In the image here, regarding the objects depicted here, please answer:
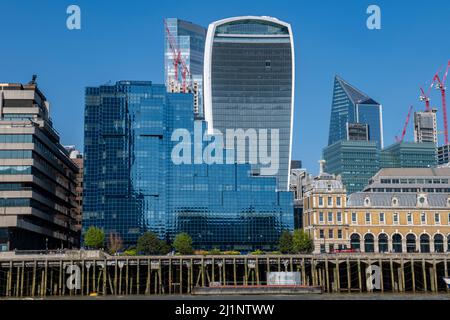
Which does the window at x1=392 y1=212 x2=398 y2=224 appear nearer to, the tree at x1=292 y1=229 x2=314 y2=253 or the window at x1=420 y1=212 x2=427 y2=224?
the window at x1=420 y1=212 x2=427 y2=224

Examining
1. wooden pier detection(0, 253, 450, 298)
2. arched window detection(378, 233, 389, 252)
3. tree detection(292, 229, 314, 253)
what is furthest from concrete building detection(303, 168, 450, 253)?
wooden pier detection(0, 253, 450, 298)

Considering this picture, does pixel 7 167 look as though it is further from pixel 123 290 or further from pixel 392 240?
pixel 392 240

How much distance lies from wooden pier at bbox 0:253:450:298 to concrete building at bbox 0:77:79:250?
660 inches

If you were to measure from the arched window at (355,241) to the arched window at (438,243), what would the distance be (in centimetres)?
2065

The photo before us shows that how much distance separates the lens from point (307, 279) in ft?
429

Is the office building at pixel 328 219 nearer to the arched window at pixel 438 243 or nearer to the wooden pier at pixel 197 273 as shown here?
the arched window at pixel 438 243

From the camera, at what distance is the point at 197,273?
13062cm

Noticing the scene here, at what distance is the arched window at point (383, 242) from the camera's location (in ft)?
572

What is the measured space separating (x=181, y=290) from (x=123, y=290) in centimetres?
1146

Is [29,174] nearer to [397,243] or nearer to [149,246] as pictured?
[149,246]
